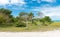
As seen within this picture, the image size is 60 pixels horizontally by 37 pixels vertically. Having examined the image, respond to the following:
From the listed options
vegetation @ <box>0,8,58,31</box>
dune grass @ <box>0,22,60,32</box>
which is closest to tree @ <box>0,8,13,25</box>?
vegetation @ <box>0,8,58,31</box>

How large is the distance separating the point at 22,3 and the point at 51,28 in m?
0.72

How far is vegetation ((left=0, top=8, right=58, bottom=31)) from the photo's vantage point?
3.88 metres

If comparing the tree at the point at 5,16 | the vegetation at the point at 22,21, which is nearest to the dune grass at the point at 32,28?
the vegetation at the point at 22,21

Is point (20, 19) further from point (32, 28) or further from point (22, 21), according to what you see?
point (32, 28)

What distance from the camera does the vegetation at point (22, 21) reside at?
3877 millimetres

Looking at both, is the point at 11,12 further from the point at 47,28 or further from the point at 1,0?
the point at 47,28
